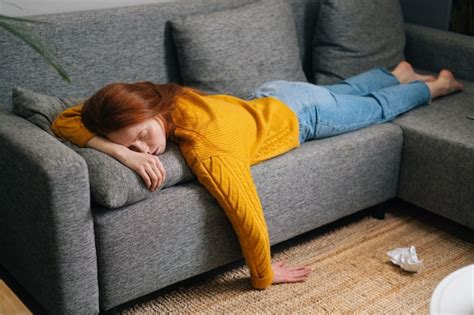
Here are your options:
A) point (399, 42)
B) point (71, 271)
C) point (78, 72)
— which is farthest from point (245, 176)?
point (399, 42)

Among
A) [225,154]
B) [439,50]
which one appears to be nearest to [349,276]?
[225,154]

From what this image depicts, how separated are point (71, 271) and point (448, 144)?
1.38 m

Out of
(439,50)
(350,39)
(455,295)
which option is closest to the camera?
(455,295)

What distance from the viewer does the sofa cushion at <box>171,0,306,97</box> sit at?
2.64 m

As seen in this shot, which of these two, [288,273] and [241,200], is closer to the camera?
[241,200]

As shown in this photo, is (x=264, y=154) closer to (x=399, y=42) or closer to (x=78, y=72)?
(x=78, y=72)

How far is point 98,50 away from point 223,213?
76 cm

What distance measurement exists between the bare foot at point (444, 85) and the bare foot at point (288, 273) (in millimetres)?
1026

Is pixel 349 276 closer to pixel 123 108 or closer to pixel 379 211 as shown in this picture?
pixel 379 211

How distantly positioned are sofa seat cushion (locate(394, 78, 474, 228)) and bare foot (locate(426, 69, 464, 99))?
5.0 inches

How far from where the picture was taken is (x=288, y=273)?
231cm

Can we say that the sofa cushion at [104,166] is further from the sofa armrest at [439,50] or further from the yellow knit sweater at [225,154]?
the sofa armrest at [439,50]

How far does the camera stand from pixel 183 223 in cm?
209

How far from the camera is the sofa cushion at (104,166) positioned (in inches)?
74.8
